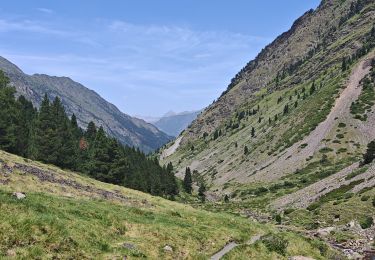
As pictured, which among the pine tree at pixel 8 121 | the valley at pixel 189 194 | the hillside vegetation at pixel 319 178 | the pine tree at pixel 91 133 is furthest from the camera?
the pine tree at pixel 91 133

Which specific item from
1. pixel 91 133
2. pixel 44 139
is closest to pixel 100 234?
pixel 44 139

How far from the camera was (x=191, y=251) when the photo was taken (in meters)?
28.7

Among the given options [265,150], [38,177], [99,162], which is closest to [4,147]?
[99,162]

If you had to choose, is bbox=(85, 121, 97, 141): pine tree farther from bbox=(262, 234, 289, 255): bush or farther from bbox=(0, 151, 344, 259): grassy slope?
bbox=(262, 234, 289, 255): bush

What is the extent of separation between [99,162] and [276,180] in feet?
212

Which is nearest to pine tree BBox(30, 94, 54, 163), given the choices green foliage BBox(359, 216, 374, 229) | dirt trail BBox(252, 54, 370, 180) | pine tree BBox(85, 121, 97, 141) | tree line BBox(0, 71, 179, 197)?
tree line BBox(0, 71, 179, 197)

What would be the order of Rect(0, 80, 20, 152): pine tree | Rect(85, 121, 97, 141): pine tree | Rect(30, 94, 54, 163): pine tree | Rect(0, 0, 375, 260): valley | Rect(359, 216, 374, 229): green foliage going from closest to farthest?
Rect(0, 0, 375, 260): valley
Rect(359, 216, 374, 229): green foliage
Rect(0, 80, 20, 152): pine tree
Rect(30, 94, 54, 163): pine tree
Rect(85, 121, 97, 141): pine tree

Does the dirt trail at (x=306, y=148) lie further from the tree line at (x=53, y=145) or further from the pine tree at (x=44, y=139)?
the pine tree at (x=44, y=139)

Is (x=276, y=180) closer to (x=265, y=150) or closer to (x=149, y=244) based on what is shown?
(x=265, y=150)

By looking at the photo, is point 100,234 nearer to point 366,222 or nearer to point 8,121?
point 366,222

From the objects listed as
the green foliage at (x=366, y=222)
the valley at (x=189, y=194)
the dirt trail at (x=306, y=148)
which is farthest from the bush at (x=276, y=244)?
the dirt trail at (x=306, y=148)

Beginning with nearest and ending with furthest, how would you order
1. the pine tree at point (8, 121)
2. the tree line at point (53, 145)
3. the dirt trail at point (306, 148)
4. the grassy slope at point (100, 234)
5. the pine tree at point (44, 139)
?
the grassy slope at point (100, 234)
the pine tree at point (8, 121)
the tree line at point (53, 145)
the pine tree at point (44, 139)
the dirt trail at point (306, 148)

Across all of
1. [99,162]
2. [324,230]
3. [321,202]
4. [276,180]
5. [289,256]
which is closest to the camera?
[289,256]

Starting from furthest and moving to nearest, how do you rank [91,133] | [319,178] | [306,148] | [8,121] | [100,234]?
1. [306,148]
2. [91,133]
3. [319,178]
4. [8,121]
5. [100,234]
